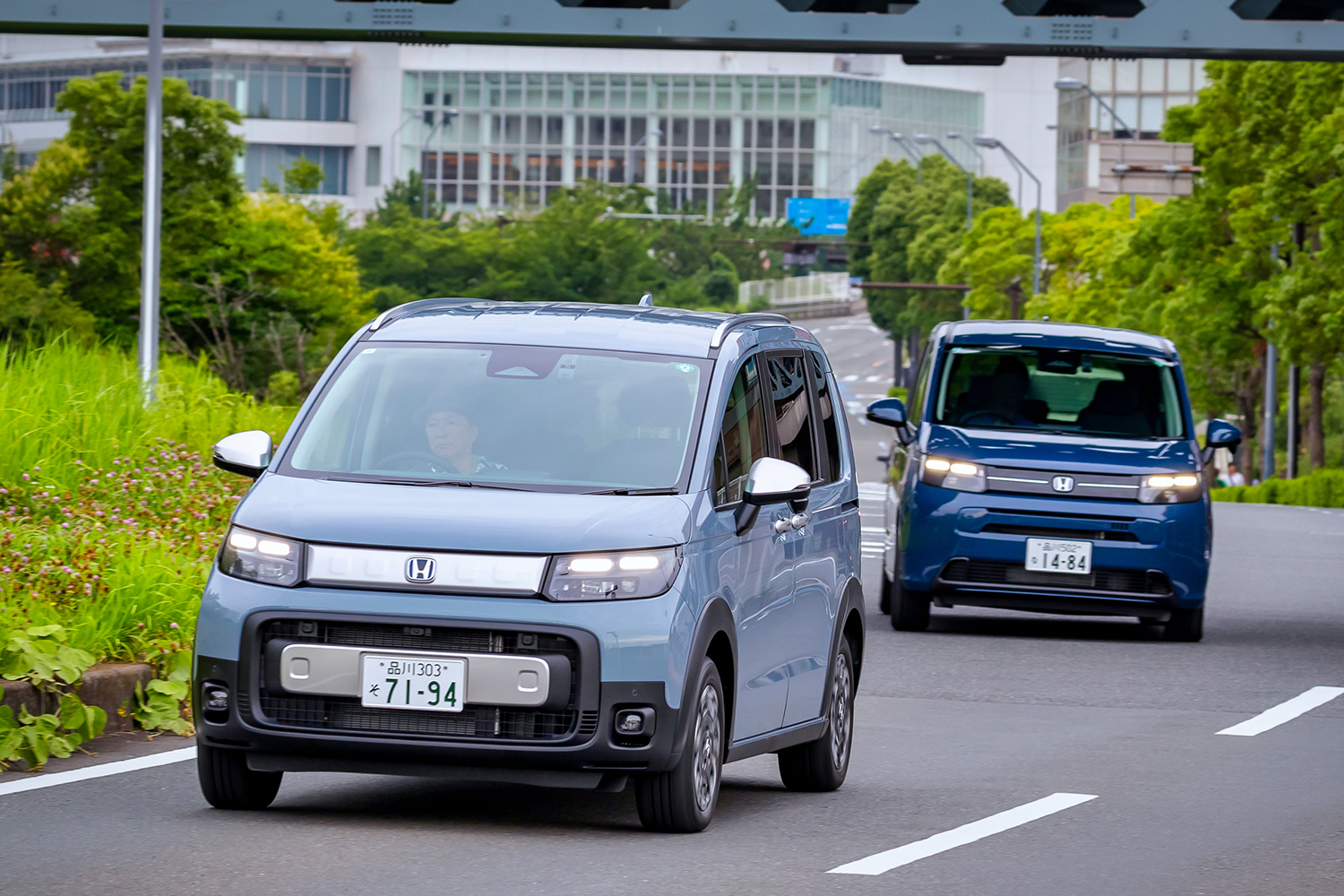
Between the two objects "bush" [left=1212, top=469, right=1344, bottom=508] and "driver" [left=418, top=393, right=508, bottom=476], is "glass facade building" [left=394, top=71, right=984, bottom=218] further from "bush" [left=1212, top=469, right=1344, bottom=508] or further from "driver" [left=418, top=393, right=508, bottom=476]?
"driver" [left=418, top=393, right=508, bottom=476]

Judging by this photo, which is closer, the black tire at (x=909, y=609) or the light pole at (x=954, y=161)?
the black tire at (x=909, y=609)

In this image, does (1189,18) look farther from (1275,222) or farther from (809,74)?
(809,74)

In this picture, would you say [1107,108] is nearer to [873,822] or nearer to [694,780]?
[873,822]

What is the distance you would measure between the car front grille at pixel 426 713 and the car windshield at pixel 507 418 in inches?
27.0

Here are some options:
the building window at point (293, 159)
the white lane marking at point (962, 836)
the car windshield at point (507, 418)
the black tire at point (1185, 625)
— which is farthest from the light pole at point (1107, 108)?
the building window at point (293, 159)

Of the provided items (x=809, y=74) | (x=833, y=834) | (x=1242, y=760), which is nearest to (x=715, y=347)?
(x=833, y=834)

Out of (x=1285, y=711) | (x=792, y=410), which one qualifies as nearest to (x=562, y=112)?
(x=1285, y=711)

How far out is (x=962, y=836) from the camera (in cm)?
782

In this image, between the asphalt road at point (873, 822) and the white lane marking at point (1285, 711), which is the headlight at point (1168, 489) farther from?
the asphalt road at point (873, 822)

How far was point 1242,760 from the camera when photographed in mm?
10156

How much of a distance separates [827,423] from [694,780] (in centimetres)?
238

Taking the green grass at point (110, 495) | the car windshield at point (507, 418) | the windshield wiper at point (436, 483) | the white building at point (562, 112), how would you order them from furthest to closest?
the white building at point (562, 112), the green grass at point (110, 495), the car windshield at point (507, 418), the windshield wiper at point (436, 483)

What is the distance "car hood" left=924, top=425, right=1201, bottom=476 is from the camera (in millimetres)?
15086

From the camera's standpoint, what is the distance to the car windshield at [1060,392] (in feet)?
51.1
